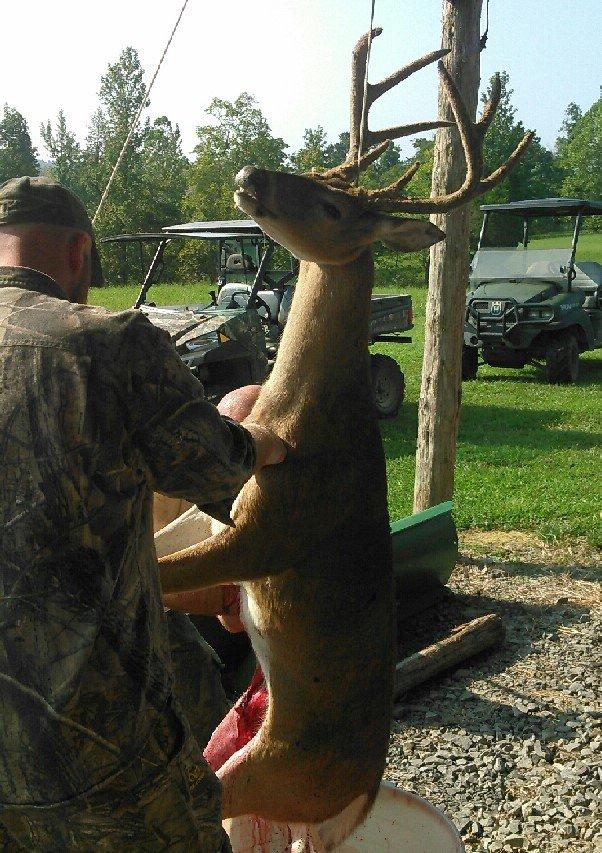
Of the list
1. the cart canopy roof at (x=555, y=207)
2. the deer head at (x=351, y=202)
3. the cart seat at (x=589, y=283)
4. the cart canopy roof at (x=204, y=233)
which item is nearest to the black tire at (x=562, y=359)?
the cart seat at (x=589, y=283)

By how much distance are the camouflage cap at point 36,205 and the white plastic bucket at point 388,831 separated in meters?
1.99

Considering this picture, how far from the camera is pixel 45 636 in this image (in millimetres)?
1904

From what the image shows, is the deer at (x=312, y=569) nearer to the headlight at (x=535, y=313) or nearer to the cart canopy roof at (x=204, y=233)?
the cart canopy roof at (x=204, y=233)

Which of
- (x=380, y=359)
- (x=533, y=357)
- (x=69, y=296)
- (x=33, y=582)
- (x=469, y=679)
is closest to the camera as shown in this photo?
(x=33, y=582)

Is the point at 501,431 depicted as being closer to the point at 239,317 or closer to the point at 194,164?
the point at 239,317

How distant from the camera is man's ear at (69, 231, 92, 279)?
218cm

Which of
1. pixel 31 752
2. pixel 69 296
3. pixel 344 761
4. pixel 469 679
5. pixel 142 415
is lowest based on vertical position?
pixel 469 679

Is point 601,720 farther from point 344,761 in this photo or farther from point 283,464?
point 283,464

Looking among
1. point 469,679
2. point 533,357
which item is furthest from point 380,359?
point 469,679

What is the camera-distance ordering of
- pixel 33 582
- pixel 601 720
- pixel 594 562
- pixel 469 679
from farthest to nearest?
pixel 594 562 → pixel 469 679 → pixel 601 720 → pixel 33 582

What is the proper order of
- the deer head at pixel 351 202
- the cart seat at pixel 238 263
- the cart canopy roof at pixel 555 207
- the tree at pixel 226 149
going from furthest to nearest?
the tree at pixel 226 149
the cart canopy roof at pixel 555 207
the cart seat at pixel 238 263
the deer head at pixel 351 202

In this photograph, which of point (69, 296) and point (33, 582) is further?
point (69, 296)

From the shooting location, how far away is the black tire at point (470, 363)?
15.5 m

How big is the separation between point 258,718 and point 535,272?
47.2ft
